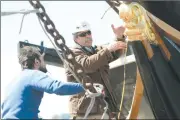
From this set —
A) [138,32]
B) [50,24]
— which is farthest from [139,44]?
[50,24]

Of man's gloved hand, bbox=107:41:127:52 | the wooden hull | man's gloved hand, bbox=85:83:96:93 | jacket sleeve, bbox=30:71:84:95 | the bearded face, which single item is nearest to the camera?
jacket sleeve, bbox=30:71:84:95

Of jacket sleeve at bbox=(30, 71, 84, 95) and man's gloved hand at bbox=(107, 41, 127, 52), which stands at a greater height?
man's gloved hand at bbox=(107, 41, 127, 52)

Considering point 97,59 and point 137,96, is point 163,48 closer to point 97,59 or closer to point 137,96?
point 97,59

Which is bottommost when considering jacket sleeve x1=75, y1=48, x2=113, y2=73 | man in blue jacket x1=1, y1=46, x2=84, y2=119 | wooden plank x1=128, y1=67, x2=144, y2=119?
wooden plank x1=128, y1=67, x2=144, y2=119

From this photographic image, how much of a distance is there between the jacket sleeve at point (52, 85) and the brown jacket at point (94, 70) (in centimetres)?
68

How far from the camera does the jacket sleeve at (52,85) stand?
275cm

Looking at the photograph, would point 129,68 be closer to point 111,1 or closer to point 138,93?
point 138,93

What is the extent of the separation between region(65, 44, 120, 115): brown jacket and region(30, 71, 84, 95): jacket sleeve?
0.68 metres

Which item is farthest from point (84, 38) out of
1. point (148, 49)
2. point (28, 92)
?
point (28, 92)

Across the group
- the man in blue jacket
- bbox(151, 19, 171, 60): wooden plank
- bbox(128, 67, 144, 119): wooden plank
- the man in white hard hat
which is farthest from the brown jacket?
the man in blue jacket

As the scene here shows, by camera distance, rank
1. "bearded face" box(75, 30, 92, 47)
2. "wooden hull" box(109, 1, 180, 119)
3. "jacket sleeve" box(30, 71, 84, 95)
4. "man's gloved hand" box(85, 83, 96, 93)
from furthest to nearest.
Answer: "bearded face" box(75, 30, 92, 47), "wooden hull" box(109, 1, 180, 119), "man's gloved hand" box(85, 83, 96, 93), "jacket sleeve" box(30, 71, 84, 95)

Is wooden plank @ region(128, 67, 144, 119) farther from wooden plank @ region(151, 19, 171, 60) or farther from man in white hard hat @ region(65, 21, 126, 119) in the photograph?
wooden plank @ region(151, 19, 171, 60)

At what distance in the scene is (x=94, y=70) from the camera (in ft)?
12.1

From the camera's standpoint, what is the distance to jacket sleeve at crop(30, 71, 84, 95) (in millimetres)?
2747
